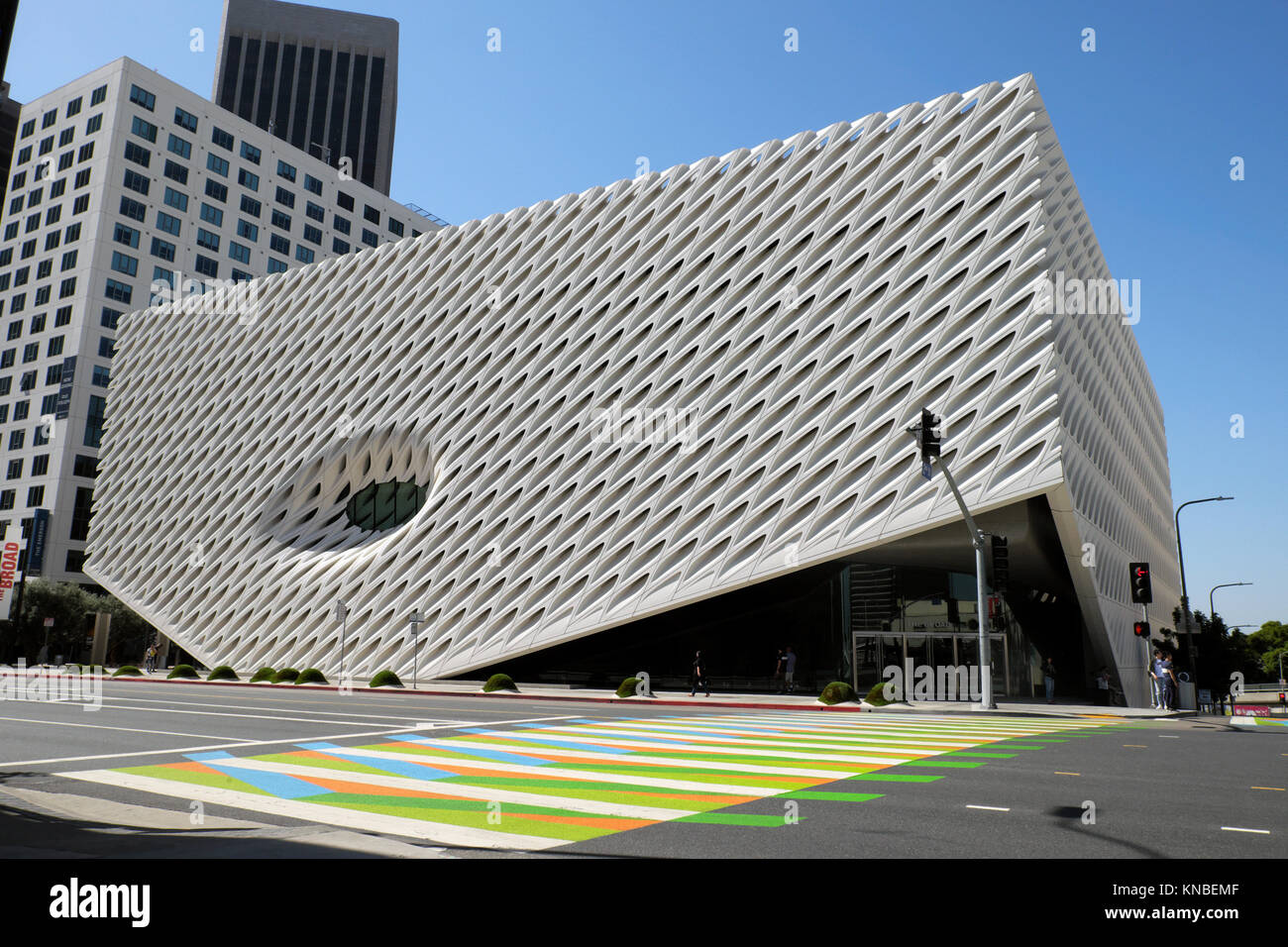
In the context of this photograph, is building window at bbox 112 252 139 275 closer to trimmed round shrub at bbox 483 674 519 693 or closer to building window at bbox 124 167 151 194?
building window at bbox 124 167 151 194

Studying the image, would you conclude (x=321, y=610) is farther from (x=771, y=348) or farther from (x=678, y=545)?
(x=771, y=348)

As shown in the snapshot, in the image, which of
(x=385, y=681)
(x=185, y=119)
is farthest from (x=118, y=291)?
(x=385, y=681)

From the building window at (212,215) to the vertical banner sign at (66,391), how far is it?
17.9 metres

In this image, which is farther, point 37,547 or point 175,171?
point 175,171

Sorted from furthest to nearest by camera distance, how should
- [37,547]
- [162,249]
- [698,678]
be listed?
1. [162,249]
2. [37,547]
3. [698,678]

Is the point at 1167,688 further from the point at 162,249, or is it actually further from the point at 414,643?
the point at 162,249

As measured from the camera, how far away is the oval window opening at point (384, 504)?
42500 millimetres

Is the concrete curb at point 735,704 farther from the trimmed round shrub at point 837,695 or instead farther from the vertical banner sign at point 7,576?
the vertical banner sign at point 7,576

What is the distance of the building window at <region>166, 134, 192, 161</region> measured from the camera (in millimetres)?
78625

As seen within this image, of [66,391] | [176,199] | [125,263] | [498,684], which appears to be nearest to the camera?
[498,684]

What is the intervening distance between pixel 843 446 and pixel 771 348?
17.1 ft

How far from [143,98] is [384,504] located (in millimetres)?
56468

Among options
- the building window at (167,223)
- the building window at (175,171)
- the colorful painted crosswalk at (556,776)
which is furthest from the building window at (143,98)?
the colorful painted crosswalk at (556,776)

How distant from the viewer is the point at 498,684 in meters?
30.9
